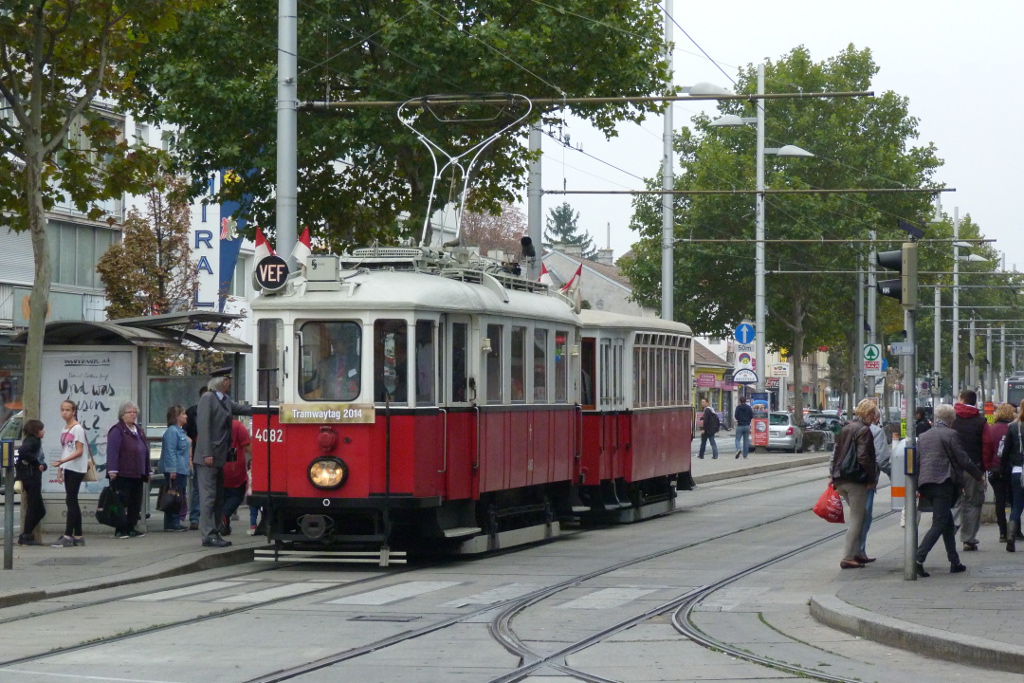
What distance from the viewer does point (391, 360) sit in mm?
15656

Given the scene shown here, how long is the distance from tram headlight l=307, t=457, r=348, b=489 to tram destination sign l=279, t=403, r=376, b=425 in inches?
14.6

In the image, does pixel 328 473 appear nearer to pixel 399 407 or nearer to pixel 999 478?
pixel 399 407

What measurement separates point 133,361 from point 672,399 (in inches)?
339

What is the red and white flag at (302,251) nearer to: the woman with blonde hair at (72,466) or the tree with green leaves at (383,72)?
the woman with blonde hair at (72,466)

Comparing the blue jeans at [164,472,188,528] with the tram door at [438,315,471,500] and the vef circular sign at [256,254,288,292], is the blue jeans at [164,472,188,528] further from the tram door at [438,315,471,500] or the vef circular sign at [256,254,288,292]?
the tram door at [438,315,471,500]

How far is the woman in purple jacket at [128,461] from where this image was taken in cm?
1798

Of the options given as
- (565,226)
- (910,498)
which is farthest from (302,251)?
(565,226)

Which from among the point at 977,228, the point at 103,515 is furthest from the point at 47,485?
the point at 977,228

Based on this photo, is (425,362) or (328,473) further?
(425,362)

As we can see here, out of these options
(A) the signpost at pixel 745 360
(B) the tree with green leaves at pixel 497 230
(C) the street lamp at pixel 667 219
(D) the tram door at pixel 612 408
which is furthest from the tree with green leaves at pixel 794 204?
(D) the tram door at pixel 612 408

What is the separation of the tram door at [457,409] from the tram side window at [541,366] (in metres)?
1.93

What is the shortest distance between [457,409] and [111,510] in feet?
15.1

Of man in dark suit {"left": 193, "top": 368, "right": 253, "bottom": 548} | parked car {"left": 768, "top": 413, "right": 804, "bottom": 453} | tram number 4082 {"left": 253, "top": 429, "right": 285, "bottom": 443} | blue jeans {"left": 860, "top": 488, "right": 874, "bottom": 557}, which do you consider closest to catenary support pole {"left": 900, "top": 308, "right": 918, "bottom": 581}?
blue jeans {"left": 860, "top": 488, "right": 874, "bottom": 557}

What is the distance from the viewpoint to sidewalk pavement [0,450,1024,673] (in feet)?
34.2
